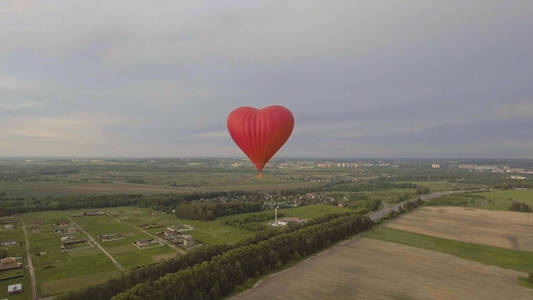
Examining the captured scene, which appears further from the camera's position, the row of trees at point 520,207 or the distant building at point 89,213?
the row of trees at point 520,207

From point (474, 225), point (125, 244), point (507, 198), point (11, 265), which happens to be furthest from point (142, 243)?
point (507, 198)

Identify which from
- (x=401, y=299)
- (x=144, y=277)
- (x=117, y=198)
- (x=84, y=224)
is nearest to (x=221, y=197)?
(x=117, y=198)

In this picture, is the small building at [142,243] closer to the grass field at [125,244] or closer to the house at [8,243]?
the grass field at [125,244]

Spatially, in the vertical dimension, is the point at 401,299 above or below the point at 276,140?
below

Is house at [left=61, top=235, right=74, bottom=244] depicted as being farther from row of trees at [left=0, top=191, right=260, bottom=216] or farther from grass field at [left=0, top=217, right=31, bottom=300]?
row of trees at [left=0, top=191, right=260, bottom=216]

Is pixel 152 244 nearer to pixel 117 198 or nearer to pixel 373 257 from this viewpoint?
pixel 373 257

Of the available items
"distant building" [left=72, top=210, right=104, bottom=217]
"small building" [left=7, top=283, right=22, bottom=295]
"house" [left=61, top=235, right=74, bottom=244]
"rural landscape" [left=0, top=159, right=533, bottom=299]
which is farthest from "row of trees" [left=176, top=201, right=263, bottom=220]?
"small building" [left=7, top=283, right=22, bottom=295]

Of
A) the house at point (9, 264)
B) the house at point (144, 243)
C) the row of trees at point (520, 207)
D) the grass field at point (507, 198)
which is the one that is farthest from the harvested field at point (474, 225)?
the house at point (9, 264)
